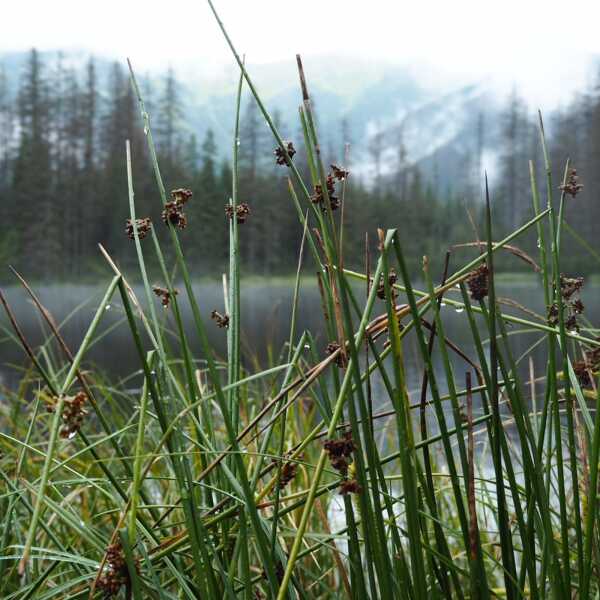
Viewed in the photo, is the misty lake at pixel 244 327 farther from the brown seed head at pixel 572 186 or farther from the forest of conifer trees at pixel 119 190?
the forest of conifer trees at pixel 119 190

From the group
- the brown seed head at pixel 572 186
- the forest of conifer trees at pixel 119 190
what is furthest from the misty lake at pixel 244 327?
the forest of conifer trees at pixel 119 190

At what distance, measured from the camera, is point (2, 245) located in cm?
2106

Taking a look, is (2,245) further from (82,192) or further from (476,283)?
(476,283)

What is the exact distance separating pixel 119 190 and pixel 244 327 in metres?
16.8

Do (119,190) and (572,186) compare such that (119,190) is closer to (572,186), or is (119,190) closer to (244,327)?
(244,327)

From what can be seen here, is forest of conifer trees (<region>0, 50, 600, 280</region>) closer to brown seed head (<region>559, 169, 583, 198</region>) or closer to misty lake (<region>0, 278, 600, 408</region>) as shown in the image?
misty lake (<region>0, 278, 600, 408</region>)

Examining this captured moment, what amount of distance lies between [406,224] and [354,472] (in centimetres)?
3079

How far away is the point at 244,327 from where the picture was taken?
1126cm

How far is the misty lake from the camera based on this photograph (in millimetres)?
3740

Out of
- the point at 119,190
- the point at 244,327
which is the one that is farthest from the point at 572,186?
the point at 119,190

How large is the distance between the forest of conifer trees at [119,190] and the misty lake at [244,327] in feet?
4.85

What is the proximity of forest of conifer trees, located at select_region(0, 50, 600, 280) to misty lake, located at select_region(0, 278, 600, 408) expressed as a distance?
1478mm

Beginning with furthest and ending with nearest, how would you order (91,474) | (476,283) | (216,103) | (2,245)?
(216,103), (2,245), (91,474), (476,283)

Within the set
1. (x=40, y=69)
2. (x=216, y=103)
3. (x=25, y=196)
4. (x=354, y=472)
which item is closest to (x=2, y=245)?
(x=25, y=196)
